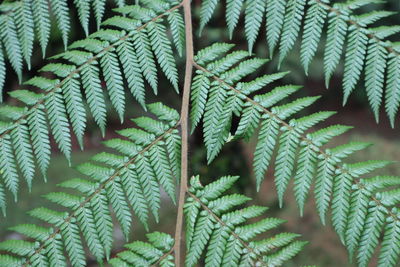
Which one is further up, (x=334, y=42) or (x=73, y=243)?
(x=334, y=42)

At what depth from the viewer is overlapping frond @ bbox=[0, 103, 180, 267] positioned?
4.22ft

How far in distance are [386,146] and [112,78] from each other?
470 cm

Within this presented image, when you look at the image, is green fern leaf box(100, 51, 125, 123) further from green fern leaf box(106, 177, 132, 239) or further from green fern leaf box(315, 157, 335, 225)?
green fern leaf box(315, 157, 335, 225)

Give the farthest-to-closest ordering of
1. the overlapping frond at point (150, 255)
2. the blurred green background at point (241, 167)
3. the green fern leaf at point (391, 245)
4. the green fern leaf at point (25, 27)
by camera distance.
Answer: the blurred green background at point (241, 167) → the green fern leaf at point (25, 27) → the overlapping frond at point (150, 255) → the green fern leaf at point (391, 245)

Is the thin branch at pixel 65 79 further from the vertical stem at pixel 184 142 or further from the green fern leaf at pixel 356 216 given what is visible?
the green fern leaf at pixel 356 216

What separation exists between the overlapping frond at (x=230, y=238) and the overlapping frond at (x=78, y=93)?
15.6 inches

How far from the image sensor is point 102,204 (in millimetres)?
1308

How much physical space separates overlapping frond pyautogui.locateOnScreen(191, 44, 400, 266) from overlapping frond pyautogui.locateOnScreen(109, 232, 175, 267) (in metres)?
0.31

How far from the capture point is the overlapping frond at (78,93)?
135 cm

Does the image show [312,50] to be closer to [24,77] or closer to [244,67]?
[244,67]

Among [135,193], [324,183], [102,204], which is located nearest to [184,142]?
[135,193]

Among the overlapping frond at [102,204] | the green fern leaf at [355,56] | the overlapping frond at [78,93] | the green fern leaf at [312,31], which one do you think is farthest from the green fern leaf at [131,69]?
the green fern leaf at [355,56]

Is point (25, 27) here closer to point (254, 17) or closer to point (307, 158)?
point (254, 17)

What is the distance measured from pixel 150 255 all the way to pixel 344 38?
0.95m
